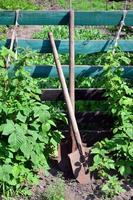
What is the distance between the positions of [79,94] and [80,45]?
1.80 feet

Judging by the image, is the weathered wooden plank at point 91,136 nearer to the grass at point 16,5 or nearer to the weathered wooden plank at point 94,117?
the weathered wooden plank at point 94,117

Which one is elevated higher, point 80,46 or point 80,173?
point 80,46

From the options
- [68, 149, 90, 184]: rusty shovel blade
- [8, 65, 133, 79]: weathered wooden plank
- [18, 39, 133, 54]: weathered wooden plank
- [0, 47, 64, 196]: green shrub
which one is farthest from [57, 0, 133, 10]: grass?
[68, 149, 90, 184]: rusty shovel blade

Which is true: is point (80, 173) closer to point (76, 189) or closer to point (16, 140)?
point (76, 189)

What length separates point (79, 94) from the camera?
5871 millimetres

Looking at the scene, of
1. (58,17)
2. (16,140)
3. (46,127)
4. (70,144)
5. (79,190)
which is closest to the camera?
(16,140)

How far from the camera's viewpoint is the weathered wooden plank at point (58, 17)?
5.78 metres

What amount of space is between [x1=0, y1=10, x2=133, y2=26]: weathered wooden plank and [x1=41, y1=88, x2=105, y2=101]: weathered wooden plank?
731mm

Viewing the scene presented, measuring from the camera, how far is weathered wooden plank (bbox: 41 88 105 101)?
584 cm

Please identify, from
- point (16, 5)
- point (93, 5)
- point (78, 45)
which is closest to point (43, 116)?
point (78, 45)

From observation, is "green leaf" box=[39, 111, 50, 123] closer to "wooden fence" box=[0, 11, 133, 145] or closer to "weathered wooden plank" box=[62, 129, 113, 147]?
"wooden fence" box=[0, 11, 133, 145]

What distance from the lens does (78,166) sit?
17.2 ft

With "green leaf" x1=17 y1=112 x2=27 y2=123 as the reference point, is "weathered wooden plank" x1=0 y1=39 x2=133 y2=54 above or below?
above

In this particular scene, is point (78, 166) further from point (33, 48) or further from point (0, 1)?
point (0, 1)
